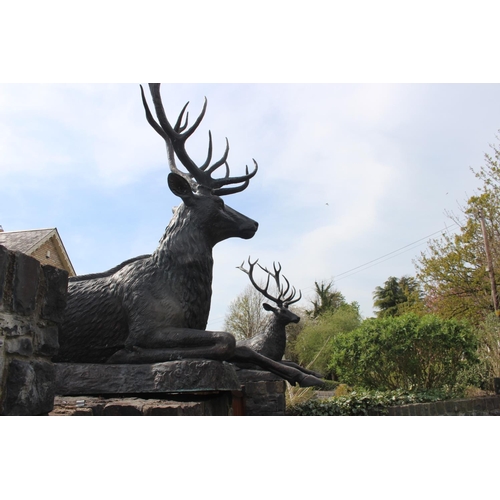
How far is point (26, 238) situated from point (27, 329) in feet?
67.7

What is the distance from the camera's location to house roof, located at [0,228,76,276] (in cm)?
1936

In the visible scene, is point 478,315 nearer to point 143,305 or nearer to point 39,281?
point 143,305

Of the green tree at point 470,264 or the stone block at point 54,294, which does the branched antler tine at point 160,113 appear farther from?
the green tree at point 470,264

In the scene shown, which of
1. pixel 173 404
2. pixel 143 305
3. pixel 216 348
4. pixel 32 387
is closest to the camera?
pixel 32 387

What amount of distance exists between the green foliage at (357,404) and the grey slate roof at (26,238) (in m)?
14.7

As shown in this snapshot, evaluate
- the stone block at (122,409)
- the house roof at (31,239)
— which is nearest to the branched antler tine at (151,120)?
the stone block at (122,409)

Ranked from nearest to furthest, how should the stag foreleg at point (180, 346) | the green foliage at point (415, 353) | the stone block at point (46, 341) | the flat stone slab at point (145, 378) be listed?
the stone block at point (46, 341)
the flat stone slab at point (145, 378)
the stag foreleg at point (180, 346)
the green foliage at point (415, 353)

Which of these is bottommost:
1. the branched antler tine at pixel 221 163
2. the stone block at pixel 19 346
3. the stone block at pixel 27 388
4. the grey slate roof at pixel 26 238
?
the stone block at pixel 27 388

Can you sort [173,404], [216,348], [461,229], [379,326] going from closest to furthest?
[173,404]
[216,348]
[379,326]
[461,229]

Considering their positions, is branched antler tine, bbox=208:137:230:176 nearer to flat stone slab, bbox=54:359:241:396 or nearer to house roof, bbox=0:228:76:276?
flat stone slab, bbox=54:359:241:396

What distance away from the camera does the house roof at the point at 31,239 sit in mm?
19359

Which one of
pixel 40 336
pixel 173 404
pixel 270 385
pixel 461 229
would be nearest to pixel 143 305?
pixel 173 404

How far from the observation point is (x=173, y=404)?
3.29 metres

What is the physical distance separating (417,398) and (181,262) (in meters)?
5.98
